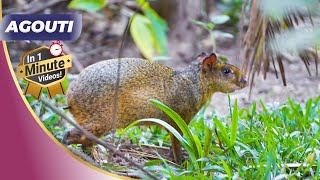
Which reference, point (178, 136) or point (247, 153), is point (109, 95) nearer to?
point (178, 136)

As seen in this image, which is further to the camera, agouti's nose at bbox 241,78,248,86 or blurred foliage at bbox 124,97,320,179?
agouti's nose at bbox 241,78,248,86

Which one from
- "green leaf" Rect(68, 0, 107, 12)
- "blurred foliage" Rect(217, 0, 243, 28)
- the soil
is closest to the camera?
"green leaf" Rect(68, 0, 107, 12)

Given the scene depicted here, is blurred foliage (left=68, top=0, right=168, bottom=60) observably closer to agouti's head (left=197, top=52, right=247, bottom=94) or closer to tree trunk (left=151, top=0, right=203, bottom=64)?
tree trunk (left=151, top=0, right=203, bottom=64)

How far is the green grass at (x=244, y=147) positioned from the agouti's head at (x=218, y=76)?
0.17m

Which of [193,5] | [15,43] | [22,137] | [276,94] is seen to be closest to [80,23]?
[15,43]

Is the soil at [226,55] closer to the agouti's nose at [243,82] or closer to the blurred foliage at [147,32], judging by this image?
the blurred foliage at [147,32]

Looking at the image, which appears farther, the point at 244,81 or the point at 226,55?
the point at 226,55

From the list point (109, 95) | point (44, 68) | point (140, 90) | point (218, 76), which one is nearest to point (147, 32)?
point (218, 76)

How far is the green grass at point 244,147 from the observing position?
2.43 m

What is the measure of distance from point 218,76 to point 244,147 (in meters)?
0.48

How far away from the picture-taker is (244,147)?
2584mm

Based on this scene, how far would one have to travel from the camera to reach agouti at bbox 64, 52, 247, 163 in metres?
2.56

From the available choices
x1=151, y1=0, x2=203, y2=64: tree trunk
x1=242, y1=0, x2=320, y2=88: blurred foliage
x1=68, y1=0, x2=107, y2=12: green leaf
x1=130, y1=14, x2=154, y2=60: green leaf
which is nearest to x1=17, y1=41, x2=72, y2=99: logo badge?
x1=242, y1=0, x2=320, y2=88: blurred foliage

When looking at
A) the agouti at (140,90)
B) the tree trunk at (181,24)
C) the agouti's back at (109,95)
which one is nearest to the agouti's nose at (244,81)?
the agouti at (140,90)
